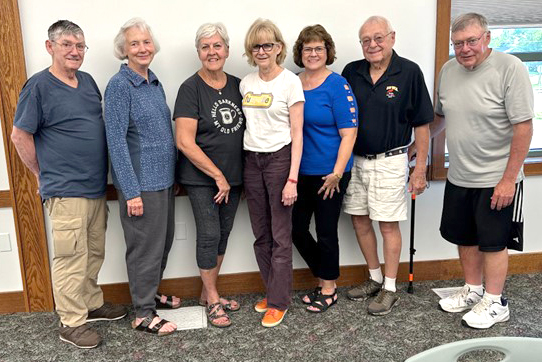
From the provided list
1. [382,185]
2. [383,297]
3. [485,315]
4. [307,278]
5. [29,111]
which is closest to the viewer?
[29,111]

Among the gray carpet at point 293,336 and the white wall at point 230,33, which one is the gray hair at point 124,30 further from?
the gray carpet at point 293,336

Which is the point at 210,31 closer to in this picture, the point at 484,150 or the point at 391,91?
the point at 391,91

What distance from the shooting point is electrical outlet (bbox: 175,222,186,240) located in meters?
2.89

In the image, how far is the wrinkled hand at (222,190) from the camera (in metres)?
2.49

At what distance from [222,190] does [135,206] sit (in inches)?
17.0

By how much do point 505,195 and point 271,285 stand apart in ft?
4.06

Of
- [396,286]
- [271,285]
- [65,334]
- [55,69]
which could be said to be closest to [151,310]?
[65,334]

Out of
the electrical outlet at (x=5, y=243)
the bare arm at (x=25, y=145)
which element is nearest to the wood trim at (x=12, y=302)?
the electrical outlet at (x=5, y=243)

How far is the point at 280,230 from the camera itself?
101 inches

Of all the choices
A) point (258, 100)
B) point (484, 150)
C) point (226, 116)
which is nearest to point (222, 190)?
point (226, 116)

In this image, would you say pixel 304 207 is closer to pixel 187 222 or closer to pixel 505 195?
pixel 187 222

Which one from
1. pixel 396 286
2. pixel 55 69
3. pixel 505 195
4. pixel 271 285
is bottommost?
pixel 396 286

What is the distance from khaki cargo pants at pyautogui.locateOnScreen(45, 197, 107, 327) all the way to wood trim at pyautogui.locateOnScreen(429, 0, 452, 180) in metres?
1.91

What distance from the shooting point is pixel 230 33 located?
273 cm
